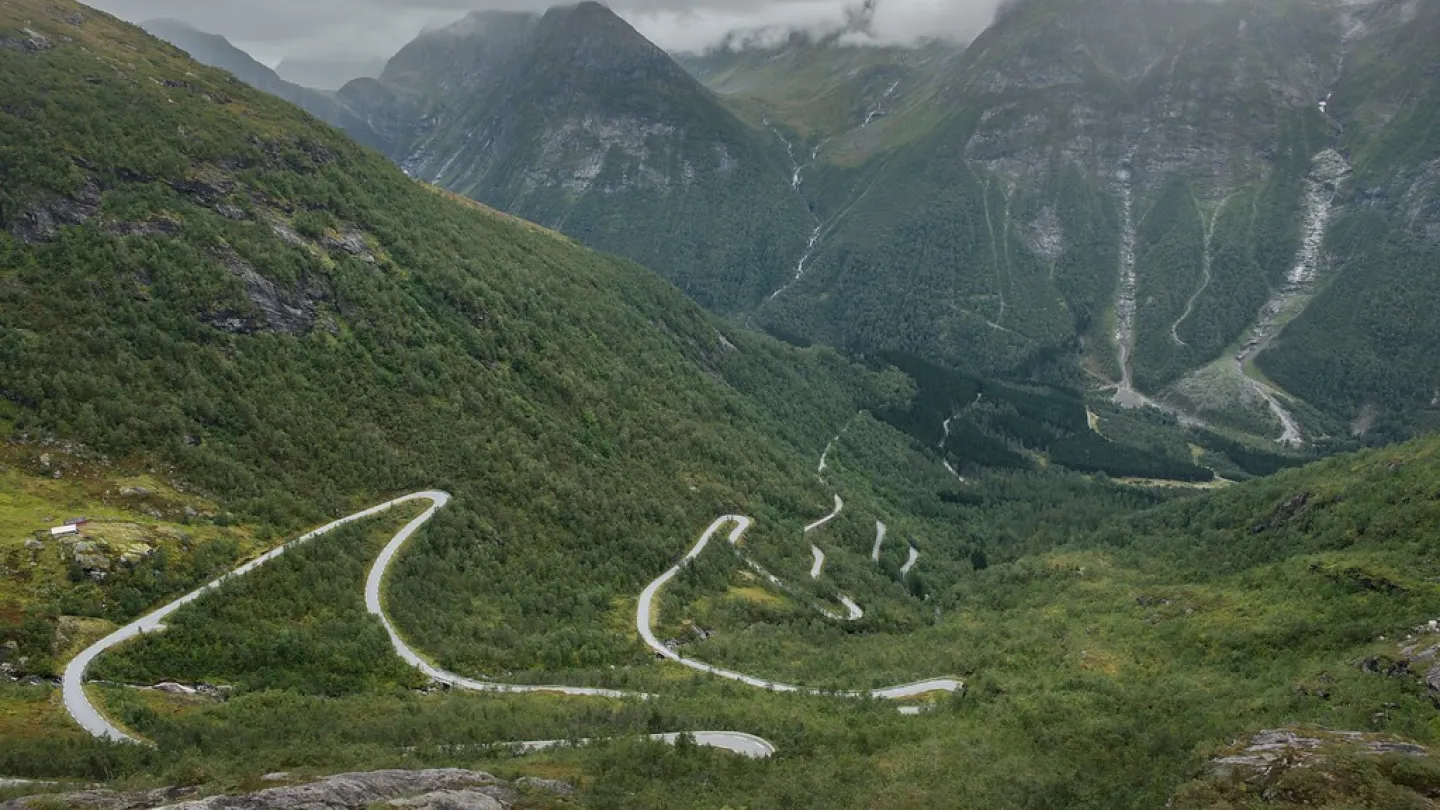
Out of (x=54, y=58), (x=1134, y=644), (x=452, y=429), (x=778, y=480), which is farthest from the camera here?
(x=778, y=480)

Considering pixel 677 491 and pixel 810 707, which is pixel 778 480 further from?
pixel 810 707

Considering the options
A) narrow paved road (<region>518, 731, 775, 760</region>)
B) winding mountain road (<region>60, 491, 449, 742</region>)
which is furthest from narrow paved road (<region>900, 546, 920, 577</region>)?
narrow paved road (<region>518, 731, 775, 760</region>)

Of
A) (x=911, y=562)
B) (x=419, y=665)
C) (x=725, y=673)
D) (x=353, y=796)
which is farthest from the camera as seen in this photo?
(x=911, y=562)

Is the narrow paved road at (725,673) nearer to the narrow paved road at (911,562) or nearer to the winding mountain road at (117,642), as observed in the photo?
the winding mountain road at (117,642)

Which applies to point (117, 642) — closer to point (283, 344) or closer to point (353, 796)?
point (353, 796)

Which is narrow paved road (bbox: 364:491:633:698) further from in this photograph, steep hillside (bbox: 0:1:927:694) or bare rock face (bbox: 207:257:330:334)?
bare rock face (bbox: 207:257:330:334)

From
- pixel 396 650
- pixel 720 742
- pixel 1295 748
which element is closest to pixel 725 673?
pixel 720 742

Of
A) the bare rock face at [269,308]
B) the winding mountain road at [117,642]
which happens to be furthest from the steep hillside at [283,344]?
the winding mountain road at [117,642]

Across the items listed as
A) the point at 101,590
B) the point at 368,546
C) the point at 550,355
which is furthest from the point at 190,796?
the point at 550,355
